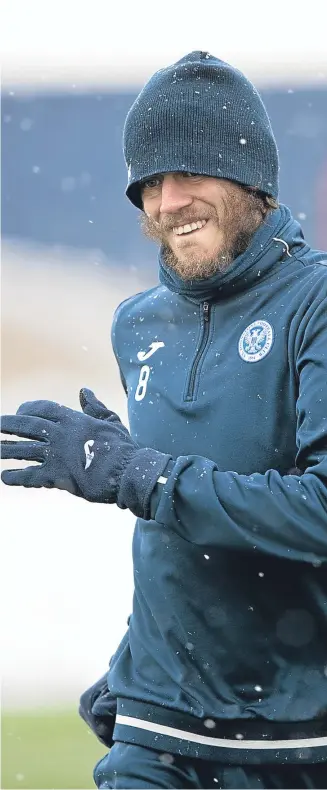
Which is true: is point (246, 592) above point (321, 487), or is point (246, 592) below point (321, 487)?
below

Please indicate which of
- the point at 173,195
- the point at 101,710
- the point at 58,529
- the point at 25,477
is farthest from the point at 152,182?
the point at 58,529

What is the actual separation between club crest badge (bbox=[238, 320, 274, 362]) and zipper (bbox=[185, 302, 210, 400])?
0.10 m

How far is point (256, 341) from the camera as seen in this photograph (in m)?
2.47

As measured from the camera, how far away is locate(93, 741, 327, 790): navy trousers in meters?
2.44

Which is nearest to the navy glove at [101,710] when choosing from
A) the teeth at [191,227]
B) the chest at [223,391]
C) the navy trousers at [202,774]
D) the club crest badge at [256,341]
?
the navy trousers at [202,774]

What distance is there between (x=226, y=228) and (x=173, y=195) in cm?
12

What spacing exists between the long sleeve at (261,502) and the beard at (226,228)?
35 centimetres

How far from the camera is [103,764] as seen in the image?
2578 millimetres

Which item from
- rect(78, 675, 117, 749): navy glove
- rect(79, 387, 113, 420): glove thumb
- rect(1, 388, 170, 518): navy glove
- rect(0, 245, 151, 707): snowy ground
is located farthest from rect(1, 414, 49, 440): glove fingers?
rect(0, 245, 151, 707): snowy ground

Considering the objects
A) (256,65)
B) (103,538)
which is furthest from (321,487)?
(256,65)

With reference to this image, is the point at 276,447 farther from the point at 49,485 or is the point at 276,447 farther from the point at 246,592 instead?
the point at 49,485

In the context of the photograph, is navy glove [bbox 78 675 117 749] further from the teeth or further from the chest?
the teeth

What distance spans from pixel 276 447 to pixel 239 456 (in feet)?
0.23

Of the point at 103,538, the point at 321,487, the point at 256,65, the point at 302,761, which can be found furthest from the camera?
the point at 256,65
